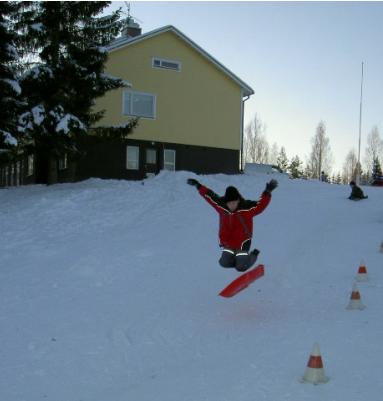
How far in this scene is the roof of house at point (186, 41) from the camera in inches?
987

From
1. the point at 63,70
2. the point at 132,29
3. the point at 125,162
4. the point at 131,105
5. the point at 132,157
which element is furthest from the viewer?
the point at 132,29

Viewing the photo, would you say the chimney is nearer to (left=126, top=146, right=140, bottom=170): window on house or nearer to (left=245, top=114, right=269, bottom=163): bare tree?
(left=126, top=146, right=140, bottom=170): window on house

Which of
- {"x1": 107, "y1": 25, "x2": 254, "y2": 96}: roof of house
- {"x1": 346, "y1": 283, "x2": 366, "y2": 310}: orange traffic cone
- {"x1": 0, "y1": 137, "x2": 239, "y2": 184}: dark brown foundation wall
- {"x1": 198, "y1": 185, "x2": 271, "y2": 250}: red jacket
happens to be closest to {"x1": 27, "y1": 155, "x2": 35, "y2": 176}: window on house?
{"x1": 0, "y1": 137, "x2": 239, "y2": 184}: dark brown foundation wall

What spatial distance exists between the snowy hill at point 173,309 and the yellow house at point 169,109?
34.2 feet

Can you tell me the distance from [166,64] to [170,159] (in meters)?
5.06

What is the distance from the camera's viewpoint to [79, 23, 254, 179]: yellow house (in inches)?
995

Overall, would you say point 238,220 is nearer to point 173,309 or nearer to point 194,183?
point 194,183

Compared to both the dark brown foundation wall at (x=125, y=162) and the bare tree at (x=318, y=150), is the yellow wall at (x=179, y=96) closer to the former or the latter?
the dark brown foundation wall at (x=125, y=162)

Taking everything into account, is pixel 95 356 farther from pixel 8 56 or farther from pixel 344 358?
pixel 8 56

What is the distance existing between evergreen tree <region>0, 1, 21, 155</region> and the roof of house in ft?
23.8

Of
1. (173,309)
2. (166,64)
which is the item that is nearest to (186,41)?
(166,64)

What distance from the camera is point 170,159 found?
27.0 metres

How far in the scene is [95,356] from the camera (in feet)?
19.0

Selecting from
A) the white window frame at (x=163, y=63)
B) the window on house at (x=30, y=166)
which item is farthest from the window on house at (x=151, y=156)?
the window on house at (x=30, y=166)
